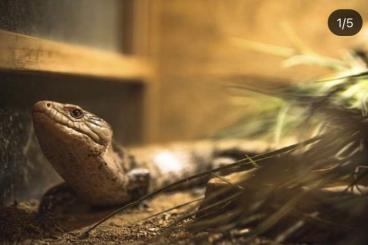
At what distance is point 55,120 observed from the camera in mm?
1837

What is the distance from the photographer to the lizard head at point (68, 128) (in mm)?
1823

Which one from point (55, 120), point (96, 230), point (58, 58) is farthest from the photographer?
point (58, 58)

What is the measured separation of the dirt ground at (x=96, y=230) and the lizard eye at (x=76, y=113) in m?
0.37

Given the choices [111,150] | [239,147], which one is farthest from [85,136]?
[239,147]

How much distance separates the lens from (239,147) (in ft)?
9.68

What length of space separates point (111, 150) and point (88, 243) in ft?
2.10

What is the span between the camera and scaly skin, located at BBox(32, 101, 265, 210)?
6.10ft

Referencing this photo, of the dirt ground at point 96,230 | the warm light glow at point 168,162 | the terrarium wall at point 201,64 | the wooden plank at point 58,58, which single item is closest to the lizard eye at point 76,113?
the wooden plank at point 58,58

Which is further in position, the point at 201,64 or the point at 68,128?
the point at 201,64

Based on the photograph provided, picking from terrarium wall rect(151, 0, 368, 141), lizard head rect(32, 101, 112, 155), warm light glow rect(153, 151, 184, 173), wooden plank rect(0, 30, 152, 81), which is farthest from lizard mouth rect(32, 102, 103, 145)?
terrarium wall rect(151, 0, 368, 141)

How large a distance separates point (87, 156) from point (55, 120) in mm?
211

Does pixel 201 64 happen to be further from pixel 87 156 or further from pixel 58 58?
pixel 87 156

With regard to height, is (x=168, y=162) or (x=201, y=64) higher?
(x=201, y=64)

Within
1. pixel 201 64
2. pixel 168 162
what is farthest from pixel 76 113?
pixel 201 64
